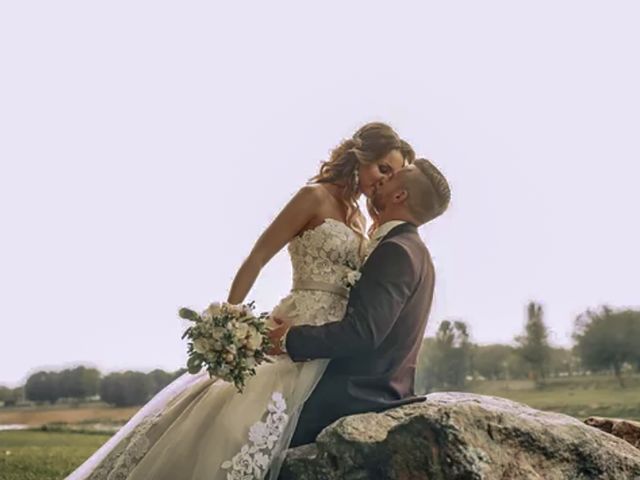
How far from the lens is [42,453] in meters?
10.6

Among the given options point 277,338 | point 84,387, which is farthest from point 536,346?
point 277,338

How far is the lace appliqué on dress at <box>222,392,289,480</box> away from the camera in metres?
4.10

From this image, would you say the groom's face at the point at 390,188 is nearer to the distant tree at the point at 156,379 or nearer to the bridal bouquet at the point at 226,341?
the bridal bouquet at the point at 226,341

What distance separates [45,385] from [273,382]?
798 centimetres

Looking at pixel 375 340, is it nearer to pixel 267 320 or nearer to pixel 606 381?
pixel 267 320

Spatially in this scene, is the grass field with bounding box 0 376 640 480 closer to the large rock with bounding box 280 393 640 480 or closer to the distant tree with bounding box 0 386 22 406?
the distant tree with bounding box 0 386 22 406

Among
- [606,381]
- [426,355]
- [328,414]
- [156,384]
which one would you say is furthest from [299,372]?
[156,384]

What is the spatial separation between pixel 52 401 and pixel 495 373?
5481mm

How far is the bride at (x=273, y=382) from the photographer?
4.18 metres

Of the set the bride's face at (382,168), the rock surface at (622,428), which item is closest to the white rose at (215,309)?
the bride's face at (382,168)

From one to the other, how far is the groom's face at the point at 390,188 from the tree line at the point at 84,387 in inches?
279

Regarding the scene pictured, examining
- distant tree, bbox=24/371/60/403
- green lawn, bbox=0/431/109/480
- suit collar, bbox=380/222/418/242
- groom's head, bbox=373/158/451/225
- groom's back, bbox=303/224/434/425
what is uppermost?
groom's head, bbox=373/158/451/225

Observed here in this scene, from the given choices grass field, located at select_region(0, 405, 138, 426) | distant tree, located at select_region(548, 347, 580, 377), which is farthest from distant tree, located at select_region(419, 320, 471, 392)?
grass field, located at select_region(0, 405, 138, 426)

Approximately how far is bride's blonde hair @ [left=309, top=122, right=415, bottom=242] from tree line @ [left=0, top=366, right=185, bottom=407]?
6775 mm
